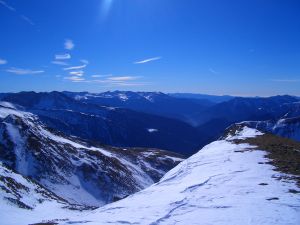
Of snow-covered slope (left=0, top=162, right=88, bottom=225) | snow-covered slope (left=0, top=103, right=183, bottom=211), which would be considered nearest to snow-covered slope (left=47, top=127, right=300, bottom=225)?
snow-covered slope (left=0, top=162, right=88, bottom=225)

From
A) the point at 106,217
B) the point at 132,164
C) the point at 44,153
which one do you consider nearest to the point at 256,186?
the point at 106,217

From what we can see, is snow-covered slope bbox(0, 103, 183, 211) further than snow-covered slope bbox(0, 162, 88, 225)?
Yes

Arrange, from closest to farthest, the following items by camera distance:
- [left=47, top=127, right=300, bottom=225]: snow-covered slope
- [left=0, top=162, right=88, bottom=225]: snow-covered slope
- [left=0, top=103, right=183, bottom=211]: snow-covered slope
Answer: [left=47, top=127, right=300, bottom=225]: snow-covered slope < [left=0, top=162, right=88, bottom=225]: snow-covered slope < [left=0, top=103, right=183, bottom=211]: snow-covered slope

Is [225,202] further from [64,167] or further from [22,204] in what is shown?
[64,167]

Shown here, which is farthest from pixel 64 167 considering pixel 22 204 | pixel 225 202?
pixel 225 202

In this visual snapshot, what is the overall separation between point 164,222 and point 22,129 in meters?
78.2

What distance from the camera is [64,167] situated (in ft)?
250

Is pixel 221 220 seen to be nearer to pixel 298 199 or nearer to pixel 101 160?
pixel 298 199

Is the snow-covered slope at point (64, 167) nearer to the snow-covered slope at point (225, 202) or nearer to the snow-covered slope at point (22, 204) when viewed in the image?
the snow-covered slope at point (22, 204)

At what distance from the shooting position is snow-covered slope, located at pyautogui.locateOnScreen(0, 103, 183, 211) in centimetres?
6788

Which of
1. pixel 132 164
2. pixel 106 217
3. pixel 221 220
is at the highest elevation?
pixel 221 220

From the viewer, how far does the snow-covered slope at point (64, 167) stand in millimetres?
67875

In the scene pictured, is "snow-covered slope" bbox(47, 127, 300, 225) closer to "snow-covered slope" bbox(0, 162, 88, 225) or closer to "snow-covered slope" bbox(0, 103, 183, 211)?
"snow-covered slope" bbox(0, 162, 88, 225)

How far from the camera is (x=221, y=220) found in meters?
14.0
